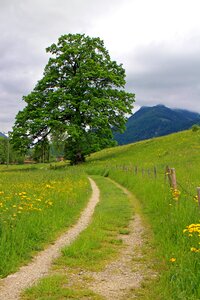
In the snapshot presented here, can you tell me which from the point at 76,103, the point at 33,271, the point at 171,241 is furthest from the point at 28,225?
the point at 76,103

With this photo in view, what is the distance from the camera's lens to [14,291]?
6379mm

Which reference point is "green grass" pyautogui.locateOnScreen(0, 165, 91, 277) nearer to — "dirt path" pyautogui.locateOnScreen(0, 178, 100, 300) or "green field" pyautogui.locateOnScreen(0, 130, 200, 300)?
"green field" pyautogui.locateOnScreen(0, 130, 200, 300)

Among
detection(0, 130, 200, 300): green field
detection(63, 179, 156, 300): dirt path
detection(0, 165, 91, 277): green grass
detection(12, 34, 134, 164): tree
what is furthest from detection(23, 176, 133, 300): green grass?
detection(12, 34, 134, 164): tree

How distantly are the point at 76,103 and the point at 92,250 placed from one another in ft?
117

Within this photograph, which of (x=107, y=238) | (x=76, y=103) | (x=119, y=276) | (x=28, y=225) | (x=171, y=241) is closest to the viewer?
(x=119, y=276)

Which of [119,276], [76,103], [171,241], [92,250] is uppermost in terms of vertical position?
[76,103]

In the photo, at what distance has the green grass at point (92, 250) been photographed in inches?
250

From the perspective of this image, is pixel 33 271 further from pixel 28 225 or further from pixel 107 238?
pixel 107 238

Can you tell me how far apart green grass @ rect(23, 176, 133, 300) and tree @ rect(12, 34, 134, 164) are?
2701 cm

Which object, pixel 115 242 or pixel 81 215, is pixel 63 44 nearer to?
pixel 81 215

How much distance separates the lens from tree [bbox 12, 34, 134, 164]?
137 ft

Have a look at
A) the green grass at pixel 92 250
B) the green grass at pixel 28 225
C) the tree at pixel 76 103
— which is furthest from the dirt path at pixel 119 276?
the tree at pixel 76 103

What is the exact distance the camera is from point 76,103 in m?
43.4

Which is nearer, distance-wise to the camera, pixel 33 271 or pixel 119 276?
pixel 119 276
